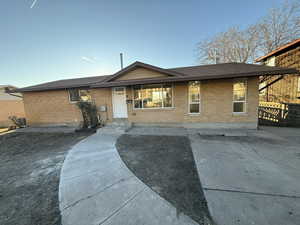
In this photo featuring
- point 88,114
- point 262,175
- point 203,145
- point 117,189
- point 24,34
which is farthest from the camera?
point 24,34

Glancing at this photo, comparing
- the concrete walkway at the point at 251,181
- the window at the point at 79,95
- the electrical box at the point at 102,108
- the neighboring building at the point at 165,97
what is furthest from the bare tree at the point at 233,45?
the window at the point at 79,95

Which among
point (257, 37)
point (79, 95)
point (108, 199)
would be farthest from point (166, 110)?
point (257, 37)

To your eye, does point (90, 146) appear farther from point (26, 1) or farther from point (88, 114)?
point (26, 1)

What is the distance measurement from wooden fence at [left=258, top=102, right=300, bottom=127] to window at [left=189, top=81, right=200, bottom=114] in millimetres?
5160

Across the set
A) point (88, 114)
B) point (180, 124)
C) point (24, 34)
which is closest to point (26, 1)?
point (24, 34)

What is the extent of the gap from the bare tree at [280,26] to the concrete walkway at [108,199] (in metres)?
18.8

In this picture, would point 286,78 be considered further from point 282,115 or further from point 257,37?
point 257,37

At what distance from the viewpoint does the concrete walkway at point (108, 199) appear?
1.74 m

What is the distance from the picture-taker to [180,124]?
23.8ft

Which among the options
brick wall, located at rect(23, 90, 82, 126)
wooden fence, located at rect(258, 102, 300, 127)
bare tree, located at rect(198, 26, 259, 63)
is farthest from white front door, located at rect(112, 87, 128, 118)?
bare tree, located at rect(198, 26, 259, 63)

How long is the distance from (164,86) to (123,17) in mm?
6630

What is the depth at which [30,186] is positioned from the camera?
104 inches

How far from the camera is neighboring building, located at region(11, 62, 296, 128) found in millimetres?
6422

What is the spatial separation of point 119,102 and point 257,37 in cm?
1657
